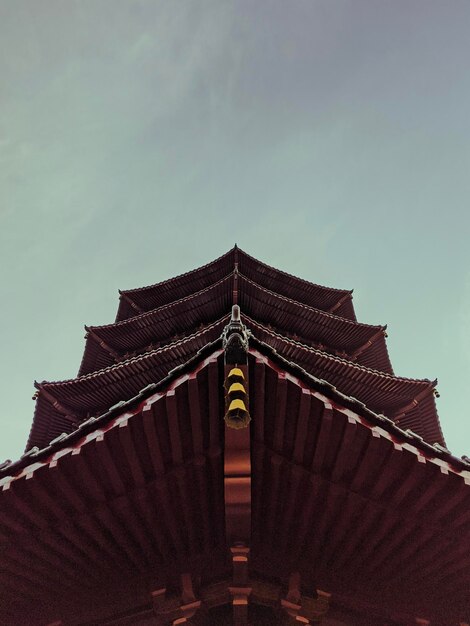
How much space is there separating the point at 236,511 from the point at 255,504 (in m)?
0.60

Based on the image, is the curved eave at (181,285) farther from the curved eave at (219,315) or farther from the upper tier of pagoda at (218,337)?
the curved eave at (219,315)

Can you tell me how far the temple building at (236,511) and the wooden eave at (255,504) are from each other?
16mm

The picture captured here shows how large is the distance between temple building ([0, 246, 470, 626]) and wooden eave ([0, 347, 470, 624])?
0.02 metres

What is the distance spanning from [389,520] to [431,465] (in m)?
0.89

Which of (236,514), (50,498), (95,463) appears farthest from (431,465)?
(50,498)

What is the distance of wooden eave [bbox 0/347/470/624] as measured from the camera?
4531 mm

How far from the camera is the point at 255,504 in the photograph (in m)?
5.28

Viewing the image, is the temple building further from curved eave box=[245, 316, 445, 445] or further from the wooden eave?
curved eave box=[245, 316, 445, 445]

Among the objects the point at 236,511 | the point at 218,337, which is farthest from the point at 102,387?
the point at 236,511

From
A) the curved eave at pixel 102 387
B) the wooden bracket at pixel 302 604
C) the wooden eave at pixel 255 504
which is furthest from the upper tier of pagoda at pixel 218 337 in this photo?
the wooden bracket at pixel 302 604

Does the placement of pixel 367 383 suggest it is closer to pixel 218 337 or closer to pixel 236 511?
pixel 218 337

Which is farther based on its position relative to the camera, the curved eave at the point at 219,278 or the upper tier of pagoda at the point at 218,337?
the curved eave at the point at 219,278

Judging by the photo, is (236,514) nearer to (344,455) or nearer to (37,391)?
(344,455)

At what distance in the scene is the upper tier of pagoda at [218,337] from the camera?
982 centimetres
